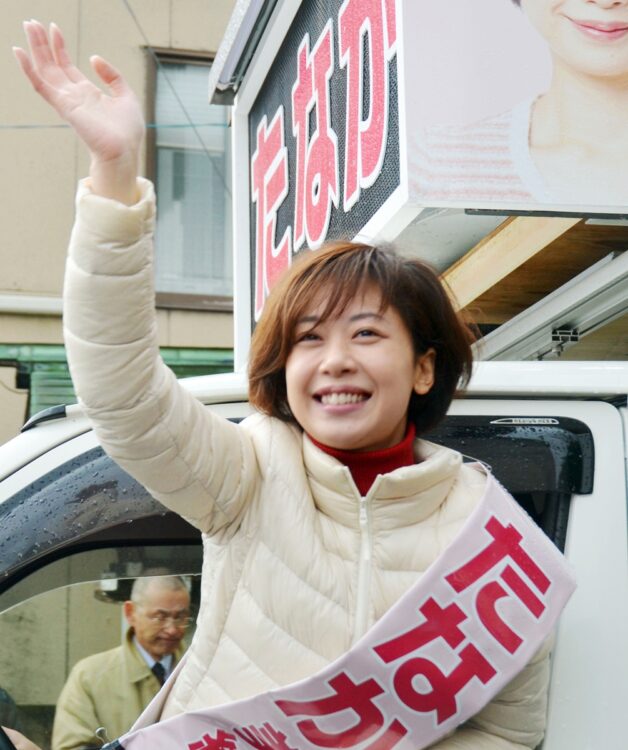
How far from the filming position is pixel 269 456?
185 centimetres

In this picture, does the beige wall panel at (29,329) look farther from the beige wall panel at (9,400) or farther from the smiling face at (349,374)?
the smiling face at (349,374)

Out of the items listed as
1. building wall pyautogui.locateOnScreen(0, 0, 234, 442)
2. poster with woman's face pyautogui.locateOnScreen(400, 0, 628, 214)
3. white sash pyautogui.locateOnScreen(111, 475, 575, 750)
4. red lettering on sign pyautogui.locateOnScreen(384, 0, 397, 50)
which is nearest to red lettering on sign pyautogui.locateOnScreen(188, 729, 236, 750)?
white sash pyautogui.locateOnScreen(111, 475, 575, 750)

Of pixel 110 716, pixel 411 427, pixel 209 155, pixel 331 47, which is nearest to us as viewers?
pixel 411 427

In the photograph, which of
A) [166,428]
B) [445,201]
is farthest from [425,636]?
[445,201]

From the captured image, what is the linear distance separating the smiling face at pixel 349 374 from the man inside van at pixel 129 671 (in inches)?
25.4

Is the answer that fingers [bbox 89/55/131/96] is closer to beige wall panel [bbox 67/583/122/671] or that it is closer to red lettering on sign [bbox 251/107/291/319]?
beige wall panel [bbox 67/583/122/671]

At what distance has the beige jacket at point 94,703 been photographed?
223 centimetres

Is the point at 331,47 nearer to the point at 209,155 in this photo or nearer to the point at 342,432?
the point at 342,432

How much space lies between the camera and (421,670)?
1807 millimetres

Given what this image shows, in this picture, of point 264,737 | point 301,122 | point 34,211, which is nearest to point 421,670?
point 264,737

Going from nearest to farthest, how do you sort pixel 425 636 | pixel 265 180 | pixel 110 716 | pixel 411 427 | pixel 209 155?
pixel 425 636 < pixel 411 427 < pixel 110 716 < pixel 265 180 < pixel 209 155

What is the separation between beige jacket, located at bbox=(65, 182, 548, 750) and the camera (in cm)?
165

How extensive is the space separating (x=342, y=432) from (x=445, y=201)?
0.68m

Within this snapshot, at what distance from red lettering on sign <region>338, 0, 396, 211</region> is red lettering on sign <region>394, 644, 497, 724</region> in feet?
3.62
